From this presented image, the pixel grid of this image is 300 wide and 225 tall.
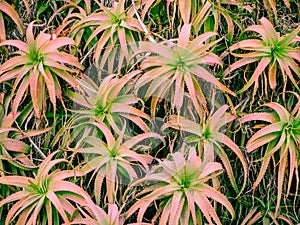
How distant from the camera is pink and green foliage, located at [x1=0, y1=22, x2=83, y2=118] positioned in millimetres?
1284

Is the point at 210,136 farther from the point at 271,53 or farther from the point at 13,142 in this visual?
the point at 13,142

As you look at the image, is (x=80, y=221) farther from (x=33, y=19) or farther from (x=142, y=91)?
(x=33, y=19)

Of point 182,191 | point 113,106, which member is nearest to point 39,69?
point 113,106

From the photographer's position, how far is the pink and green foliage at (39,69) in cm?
128

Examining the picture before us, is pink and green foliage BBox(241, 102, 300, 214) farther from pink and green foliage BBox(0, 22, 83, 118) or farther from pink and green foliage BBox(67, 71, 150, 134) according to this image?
pink and green foliage BBox(0, 22, 83, 118)

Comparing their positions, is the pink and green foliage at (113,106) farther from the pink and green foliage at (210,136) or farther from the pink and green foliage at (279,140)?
the pink and green foliage at (279,140)

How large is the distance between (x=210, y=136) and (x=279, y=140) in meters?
0.16

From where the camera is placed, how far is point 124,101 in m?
1.31

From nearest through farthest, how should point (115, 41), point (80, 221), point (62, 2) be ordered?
point (80, 221) → point (115, 41) → point (62, 2)

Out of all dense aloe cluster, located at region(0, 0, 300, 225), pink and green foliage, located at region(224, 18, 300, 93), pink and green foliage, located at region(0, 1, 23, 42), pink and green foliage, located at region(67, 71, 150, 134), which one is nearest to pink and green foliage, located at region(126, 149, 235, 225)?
dense aloe cluster, located at region(0, 0, 300, 225)

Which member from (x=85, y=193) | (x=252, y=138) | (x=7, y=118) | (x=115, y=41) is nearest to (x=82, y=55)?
(x=115, y=41)

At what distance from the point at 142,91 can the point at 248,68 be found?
0.85ft

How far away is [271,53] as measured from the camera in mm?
1315

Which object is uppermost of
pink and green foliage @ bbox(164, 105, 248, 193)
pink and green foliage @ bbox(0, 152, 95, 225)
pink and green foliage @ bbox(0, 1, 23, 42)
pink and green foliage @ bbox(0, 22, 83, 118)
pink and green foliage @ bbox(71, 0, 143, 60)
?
pink and green foliage @ bbox(0, 1, 23, 42)
